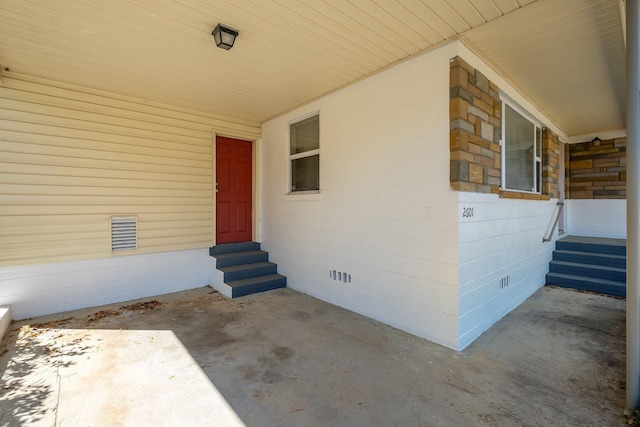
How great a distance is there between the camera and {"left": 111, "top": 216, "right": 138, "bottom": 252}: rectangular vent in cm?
444

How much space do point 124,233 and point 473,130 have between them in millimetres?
4805

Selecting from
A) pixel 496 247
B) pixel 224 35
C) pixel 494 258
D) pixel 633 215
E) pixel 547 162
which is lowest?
pixel 494 258

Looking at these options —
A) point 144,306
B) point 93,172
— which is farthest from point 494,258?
point 93,172

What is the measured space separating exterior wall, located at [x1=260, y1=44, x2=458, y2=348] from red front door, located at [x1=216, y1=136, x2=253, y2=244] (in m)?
1.47

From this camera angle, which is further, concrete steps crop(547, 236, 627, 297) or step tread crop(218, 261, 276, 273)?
step tread crop(218, 261, 276, 273)

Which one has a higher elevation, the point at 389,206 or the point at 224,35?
the point at 224,35

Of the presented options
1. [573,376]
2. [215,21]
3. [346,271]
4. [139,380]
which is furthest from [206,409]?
[215,21]

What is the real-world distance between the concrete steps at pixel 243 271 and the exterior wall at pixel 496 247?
2979 millimetres

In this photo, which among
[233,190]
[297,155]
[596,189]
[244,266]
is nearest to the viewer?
[297,155]

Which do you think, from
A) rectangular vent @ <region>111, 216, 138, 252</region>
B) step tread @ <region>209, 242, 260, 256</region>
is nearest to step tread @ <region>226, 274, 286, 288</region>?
step tread @ <region>209, 242, 260, 256</region>

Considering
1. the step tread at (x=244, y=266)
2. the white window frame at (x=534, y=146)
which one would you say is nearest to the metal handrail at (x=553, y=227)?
the white window frame at (x=534, y=146)

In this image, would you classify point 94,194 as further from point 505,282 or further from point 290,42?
point 505,282

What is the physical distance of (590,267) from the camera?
5.00 m

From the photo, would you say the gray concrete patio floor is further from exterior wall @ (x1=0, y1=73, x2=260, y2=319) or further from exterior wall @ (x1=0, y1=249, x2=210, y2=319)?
exterior wall @ (x1=0, y1=73, x2=260, y2=319)
